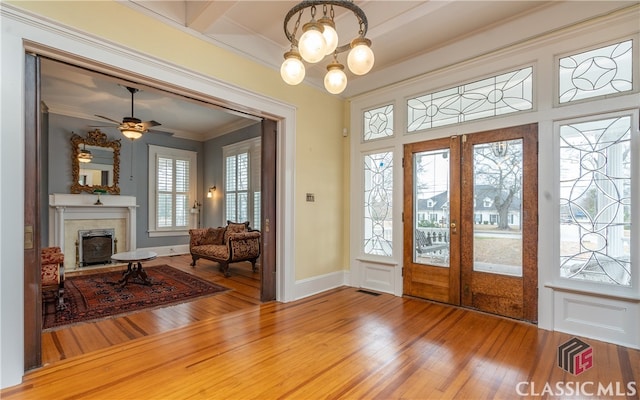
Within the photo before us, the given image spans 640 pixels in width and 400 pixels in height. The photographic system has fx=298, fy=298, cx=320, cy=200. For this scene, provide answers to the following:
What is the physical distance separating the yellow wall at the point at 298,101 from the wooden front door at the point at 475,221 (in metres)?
1.12

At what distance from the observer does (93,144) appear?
645cm

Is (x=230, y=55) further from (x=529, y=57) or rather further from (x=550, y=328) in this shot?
(x=550, y=328)

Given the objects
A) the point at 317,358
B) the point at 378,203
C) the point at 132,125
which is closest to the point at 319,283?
the point at 378,203

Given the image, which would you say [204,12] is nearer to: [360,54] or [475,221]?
[360,54]

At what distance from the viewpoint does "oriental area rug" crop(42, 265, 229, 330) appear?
3.43 m

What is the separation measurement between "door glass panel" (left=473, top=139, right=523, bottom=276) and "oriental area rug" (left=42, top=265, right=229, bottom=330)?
370 centimetres

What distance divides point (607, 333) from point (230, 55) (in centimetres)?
473

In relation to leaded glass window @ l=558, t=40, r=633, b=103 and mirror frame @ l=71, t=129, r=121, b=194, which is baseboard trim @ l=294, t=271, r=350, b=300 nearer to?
leaded glass window @ l=558, t=40, r=633, b=103

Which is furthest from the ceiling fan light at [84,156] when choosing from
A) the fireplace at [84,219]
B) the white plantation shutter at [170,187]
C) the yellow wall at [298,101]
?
the yellow wall at [298,101]

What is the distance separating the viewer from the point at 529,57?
3.21 m

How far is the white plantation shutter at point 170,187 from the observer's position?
7.47 metres

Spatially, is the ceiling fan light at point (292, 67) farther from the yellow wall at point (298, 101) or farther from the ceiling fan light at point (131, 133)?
the ceiling fan light at point (131, 133)

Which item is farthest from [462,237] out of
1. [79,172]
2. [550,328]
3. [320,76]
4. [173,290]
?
[79,172]

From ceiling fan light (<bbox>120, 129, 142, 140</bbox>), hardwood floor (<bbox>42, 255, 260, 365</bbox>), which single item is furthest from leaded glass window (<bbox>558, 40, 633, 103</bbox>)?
ceiling fan light (<bbox>120, 129, 142, 140</bbox>)
